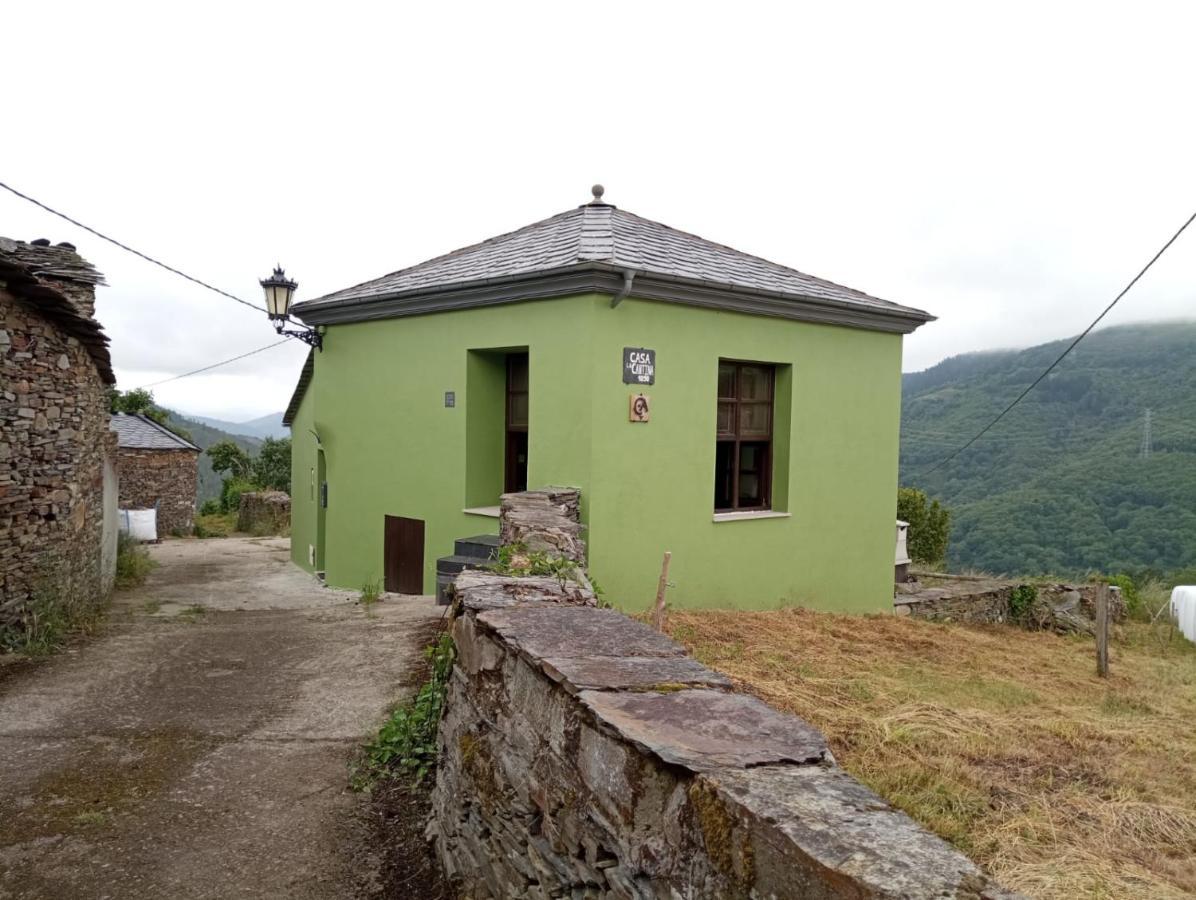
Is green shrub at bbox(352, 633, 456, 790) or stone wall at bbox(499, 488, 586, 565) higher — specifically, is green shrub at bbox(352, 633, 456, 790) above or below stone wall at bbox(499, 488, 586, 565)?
below

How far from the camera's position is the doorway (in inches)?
419

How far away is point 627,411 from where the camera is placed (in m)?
9.20

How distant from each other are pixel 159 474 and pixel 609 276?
1955 cm

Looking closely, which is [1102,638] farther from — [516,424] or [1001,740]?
[516,424]

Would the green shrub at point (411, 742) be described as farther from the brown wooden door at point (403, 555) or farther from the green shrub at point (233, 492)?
the green shrub at point (233, 492)

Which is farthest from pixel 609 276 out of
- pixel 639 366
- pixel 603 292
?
pixel 639 366

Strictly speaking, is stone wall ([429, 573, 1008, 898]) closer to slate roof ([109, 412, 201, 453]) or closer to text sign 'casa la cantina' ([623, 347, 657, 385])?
text sign 'casa la cantina' ([623, 347, 657, 385])

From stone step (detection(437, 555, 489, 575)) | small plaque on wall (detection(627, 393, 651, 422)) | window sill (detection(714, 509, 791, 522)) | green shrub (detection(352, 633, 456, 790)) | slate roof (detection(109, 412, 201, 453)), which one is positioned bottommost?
green shrub (detection(352, 633, 456, 790))

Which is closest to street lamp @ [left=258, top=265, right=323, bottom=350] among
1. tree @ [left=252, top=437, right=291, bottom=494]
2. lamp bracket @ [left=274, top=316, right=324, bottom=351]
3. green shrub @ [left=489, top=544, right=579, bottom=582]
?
lamp bracket @ [left=274, top=316, right=324, bottom=351]

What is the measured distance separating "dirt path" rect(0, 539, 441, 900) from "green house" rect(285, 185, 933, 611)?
2.32 meters

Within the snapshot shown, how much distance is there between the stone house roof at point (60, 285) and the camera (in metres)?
7.30

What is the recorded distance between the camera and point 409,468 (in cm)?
1138

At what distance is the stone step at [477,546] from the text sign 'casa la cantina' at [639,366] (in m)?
2.23

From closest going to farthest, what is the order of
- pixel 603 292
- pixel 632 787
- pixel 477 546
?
pixel 632 787, pixel 603 292, pixel 477 546
